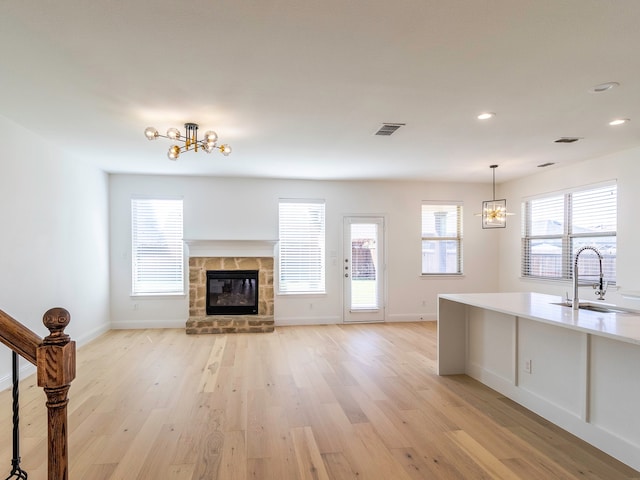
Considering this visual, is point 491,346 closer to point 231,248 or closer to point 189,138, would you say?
point 189,138

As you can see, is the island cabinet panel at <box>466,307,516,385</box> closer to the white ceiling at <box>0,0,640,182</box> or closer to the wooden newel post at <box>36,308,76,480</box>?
the white ceiling at <box>0,0,640,182</box>

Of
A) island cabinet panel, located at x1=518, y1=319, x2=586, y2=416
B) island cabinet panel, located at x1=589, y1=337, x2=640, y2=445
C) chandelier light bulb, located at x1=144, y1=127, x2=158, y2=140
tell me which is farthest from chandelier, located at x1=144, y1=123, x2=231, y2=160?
island cabinet panel, located at x1=589, y1=337, x2=640, y2=445

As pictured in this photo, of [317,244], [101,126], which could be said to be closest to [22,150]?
[101,126]

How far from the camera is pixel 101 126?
3.94 m

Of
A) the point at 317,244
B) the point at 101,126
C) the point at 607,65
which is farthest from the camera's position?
the point at 317,244

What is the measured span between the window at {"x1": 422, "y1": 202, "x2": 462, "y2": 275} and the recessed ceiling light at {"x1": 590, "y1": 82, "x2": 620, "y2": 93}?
14.3 ft

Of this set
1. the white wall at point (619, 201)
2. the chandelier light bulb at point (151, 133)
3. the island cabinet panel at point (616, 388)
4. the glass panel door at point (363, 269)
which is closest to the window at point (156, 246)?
the glass panel door at point (363, 269)

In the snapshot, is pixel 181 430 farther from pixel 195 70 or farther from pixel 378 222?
pixel 378 222

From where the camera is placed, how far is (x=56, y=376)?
1285mm

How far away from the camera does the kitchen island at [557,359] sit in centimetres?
248

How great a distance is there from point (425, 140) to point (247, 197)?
3530 mm

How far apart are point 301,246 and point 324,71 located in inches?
178

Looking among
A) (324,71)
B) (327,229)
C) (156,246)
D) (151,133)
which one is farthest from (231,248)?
(324,71)

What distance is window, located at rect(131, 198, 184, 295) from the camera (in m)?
6.58
